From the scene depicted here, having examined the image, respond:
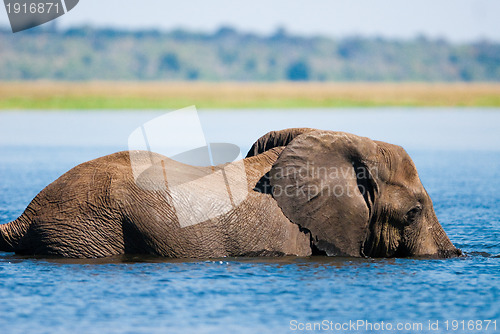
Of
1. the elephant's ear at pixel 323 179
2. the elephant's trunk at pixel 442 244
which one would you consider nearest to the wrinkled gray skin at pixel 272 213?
the elephant's ear at pixel 323 179

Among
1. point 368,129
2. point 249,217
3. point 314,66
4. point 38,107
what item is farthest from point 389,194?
point 314,66

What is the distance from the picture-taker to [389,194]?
30.0 feet

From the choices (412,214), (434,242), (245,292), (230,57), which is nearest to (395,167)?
(412,214)

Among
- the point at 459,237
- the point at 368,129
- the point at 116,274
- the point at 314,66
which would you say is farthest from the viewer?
the point at 314,66

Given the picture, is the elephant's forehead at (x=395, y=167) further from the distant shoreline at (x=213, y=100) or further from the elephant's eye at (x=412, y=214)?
the distant shoreline at (x=213, y=100)

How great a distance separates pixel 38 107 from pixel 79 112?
2.62 meters

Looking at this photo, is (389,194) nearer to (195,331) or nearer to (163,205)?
(163,205)

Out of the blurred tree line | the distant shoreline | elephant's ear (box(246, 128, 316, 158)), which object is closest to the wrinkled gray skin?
elephant's ear (box(246, 128, 316, 158))

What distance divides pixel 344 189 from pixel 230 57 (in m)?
138

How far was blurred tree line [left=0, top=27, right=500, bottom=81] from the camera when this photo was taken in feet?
441

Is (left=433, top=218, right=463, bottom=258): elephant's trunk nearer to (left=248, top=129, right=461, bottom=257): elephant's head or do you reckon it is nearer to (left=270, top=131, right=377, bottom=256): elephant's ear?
(left=248, top=129, right=461, bottom=257): elephant's head

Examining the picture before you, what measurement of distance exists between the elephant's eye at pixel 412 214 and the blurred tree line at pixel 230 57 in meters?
123

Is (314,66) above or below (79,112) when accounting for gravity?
above

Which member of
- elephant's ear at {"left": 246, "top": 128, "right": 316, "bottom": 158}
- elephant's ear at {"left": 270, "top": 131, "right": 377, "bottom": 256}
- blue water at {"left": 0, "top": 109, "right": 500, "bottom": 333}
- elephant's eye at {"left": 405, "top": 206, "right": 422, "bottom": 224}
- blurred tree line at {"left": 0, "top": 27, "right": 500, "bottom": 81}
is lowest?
blue water at {"left": 0, "top": 109, "right": 500, "bottom": 333}
